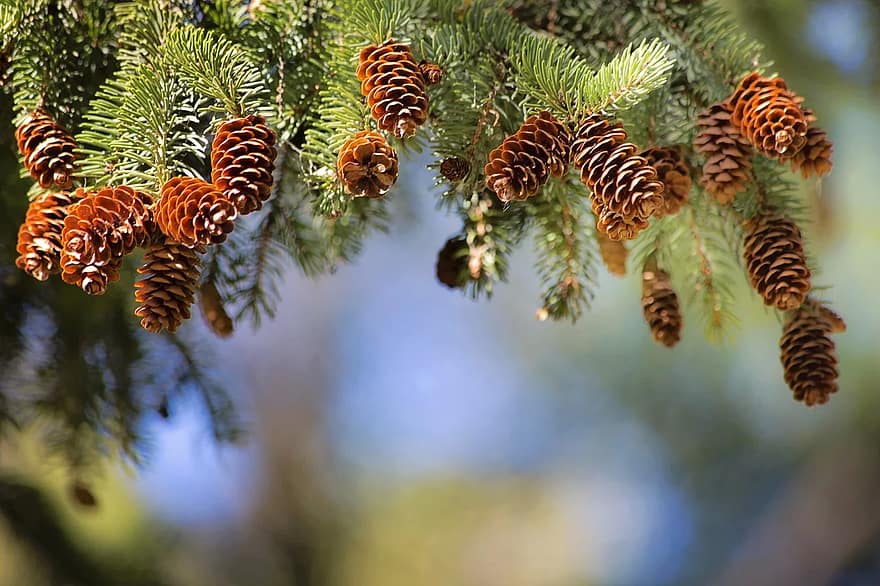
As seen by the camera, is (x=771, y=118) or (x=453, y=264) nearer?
(x=771, y=118)

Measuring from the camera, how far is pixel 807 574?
9.36ft

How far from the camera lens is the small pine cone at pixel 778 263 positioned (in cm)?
54

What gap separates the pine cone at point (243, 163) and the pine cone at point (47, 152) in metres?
0.12

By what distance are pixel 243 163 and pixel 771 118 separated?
319 mm

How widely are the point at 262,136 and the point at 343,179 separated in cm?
5

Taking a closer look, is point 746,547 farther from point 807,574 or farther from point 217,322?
point 217,322

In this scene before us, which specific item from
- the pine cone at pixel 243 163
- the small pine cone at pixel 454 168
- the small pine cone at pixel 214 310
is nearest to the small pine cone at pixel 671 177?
the small pine cone at pixel 454 168

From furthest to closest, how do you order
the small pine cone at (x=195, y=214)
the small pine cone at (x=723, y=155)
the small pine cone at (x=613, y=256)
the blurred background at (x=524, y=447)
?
the blurred background at (x=524, y=447) < the small pine cone at (x=613, y=256) < the small pine cone at (x=723, y=155) < the small pine cone at (x=195, y=214)

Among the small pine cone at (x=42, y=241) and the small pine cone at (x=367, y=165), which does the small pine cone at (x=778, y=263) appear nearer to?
the small pine cone at (x=367, y=165)

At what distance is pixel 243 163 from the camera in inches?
17.6

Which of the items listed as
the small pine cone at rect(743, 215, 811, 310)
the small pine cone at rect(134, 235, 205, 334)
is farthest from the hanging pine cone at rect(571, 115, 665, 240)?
the small pine cone at rect(134, 235, 205, 334)

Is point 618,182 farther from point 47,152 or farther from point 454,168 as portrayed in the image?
point 47,152

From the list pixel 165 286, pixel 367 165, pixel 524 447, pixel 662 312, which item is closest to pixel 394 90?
pixel 367 165

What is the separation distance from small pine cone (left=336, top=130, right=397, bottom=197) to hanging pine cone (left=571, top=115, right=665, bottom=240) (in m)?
0.11
